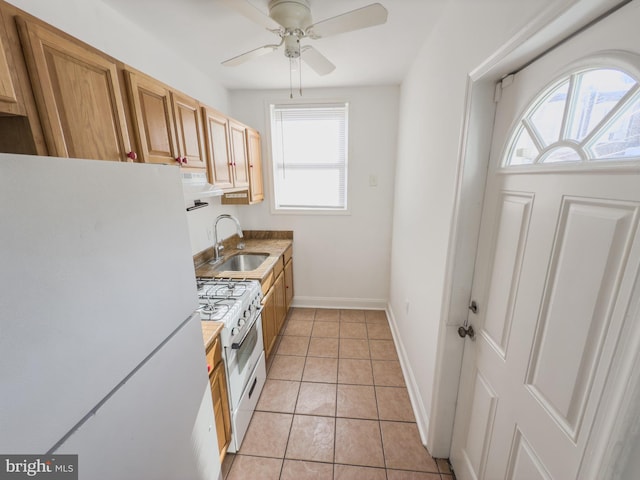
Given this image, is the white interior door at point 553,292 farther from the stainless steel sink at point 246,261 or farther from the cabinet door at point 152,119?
the stainless steel sink at point 246,261

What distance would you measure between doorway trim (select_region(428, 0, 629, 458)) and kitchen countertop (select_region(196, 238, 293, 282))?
1.37 metres

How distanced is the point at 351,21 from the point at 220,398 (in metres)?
2.10

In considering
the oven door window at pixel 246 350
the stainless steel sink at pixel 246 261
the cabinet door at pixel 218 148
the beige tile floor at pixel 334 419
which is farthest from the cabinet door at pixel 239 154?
the beige tile floor at pixel 334 419

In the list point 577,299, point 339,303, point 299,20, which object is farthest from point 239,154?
point 577,299

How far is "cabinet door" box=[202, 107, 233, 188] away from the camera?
73.1 inches

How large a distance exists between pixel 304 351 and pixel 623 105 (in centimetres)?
259

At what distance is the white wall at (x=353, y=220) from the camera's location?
9.26ft

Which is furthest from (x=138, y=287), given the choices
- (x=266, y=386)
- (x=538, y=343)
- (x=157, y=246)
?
(x=266, y=386)

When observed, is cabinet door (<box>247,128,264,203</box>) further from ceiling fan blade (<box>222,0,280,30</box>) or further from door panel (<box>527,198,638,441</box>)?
door panel (<box>527,198,638,441</box>)

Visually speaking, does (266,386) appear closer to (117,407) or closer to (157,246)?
(117,407)

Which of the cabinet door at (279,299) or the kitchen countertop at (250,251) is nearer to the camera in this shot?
the kitchen countertop at (250,251)

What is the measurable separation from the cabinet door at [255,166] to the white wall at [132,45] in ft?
1.31

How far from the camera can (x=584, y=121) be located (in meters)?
0.73

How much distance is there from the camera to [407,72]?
2.35 meters
